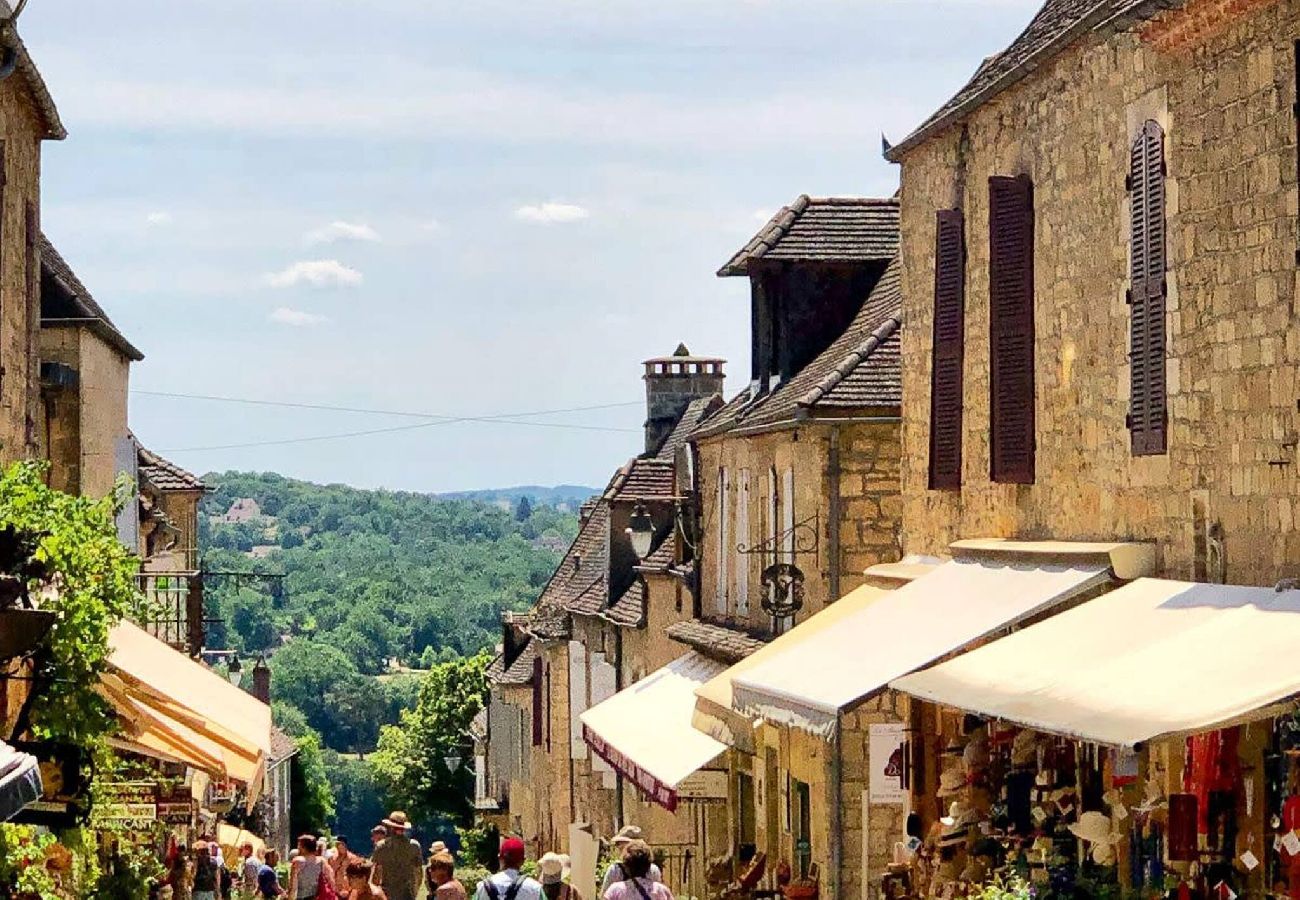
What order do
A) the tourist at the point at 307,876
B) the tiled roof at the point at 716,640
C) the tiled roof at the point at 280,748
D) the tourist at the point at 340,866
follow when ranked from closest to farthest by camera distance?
the tourist at the point at 307,876 → the tourist at the point at 340,866 → the tiled roof at the point at 716,640 → the tiled roof at the point at 280,748

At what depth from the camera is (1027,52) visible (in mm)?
18000

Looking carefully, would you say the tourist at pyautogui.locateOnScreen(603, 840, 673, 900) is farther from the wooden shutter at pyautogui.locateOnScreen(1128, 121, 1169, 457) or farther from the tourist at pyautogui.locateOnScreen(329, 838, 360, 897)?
the tourist at pyautogui.locateOnScreen(329, 838, 360, 897)

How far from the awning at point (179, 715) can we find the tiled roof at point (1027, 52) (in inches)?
287

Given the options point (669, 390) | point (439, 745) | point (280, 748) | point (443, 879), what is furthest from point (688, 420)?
point (439, 745)

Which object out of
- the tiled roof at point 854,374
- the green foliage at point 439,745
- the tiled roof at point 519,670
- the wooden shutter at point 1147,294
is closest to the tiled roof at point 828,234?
the tiled roof at point 854,374

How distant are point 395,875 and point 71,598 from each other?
7.49 metres

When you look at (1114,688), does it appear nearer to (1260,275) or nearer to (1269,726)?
(1269,726)

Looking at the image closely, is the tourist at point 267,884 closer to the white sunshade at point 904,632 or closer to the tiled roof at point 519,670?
the white sunshade at point 904,632

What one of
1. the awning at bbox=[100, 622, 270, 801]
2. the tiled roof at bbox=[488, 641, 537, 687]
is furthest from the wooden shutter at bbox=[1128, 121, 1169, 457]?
the tiled roof at bbox=[488, 641, 537, 687]

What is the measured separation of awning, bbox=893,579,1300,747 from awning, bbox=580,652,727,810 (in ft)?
24.1

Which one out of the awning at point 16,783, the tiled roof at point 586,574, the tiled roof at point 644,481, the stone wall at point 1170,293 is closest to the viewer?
the awning at point 16,783

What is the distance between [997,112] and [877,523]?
6289mm

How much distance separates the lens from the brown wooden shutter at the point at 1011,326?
59.6 ft

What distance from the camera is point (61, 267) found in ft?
92.2
